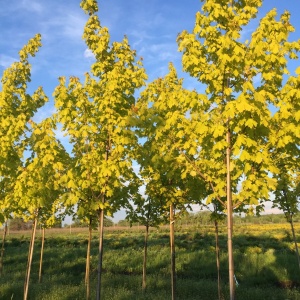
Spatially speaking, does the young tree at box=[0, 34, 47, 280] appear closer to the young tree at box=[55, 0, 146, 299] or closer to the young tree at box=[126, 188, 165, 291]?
the young tree at box=[55, 0, 146, 299]

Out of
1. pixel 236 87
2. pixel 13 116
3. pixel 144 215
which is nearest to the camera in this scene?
pixel 236 87

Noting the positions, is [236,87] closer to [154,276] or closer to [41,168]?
[41,168]

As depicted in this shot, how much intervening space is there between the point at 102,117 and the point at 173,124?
2.13 m

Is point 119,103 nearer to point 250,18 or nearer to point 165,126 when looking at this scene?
point 165,126

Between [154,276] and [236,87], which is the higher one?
[236,87]

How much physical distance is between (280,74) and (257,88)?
0.48 m

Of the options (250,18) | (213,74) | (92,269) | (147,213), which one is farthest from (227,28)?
(92,269)

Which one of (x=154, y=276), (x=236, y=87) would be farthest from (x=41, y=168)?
(x=154, y=276)

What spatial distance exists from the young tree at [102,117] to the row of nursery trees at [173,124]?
0.03 m

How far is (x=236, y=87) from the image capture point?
5.93 m

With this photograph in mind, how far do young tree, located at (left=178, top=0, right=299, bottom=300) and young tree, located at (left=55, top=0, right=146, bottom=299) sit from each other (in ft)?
6.41

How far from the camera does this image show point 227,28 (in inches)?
253

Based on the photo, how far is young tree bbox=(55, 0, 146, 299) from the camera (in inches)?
293

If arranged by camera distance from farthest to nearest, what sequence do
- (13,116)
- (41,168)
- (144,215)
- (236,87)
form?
(144,215) < (13,116) < (41,168) < (236,87)
